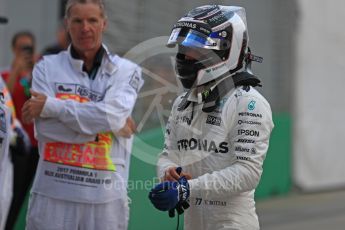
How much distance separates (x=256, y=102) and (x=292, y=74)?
922 centimetres

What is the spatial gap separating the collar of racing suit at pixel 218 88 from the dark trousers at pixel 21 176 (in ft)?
10.4

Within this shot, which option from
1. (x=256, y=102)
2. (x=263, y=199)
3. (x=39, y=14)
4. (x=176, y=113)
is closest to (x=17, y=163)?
(x=176, y=113)

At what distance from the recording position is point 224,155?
3652 mm

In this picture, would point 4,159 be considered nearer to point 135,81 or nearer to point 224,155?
point 135,81

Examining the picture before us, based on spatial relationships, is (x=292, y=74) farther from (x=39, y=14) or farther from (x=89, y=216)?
(x=89, y=216)

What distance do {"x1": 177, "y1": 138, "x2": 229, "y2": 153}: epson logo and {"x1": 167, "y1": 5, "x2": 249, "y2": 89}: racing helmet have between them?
0.27 meters

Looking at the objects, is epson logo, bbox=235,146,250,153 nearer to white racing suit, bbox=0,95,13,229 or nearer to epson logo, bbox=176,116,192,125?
epson logo, bbox=176,116,192,125

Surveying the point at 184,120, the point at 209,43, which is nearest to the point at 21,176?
the point at 184,120

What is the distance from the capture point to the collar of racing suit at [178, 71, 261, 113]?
3.69 metres

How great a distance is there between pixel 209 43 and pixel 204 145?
1.57ft

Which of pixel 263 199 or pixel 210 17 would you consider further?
pixel 263 199

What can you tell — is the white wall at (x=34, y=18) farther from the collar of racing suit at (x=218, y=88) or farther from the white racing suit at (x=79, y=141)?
the collar of racing suit at (x=218, y=88)

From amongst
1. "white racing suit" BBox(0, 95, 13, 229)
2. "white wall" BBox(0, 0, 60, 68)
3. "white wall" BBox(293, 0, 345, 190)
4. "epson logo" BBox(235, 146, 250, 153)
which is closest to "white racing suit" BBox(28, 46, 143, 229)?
"white racing suit" BBox(0, 95, 13, 229)

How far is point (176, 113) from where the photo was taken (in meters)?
3.88
